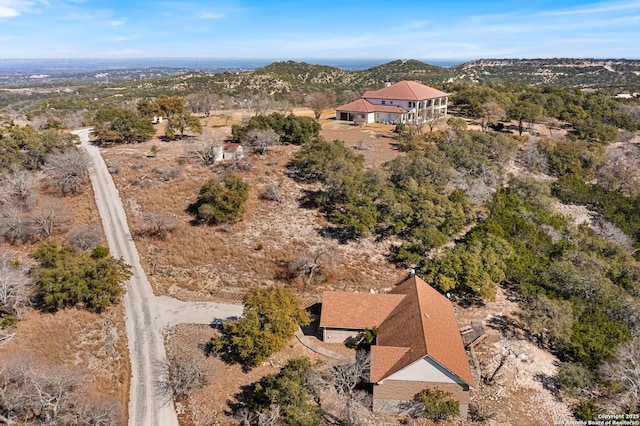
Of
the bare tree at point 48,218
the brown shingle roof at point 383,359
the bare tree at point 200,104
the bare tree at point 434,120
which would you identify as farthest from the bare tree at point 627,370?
the bare tree at point 200,104

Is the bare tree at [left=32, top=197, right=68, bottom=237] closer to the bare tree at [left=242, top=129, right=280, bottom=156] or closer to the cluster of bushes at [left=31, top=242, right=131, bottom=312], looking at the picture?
the cluster of bushes at [left=31, top=242, right=131, bottom=312]

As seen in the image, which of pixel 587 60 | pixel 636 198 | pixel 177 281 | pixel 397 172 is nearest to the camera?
pixel 177 281

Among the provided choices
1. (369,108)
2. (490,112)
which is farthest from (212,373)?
(490,112)

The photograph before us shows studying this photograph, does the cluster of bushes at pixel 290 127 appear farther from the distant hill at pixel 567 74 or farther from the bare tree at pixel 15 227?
the distant hill at pixel 567 74

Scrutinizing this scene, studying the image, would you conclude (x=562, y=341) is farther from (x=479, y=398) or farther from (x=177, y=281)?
(x=177, y=281)

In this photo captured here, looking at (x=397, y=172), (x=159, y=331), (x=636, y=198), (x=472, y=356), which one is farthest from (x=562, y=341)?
(x=636, y=198)
